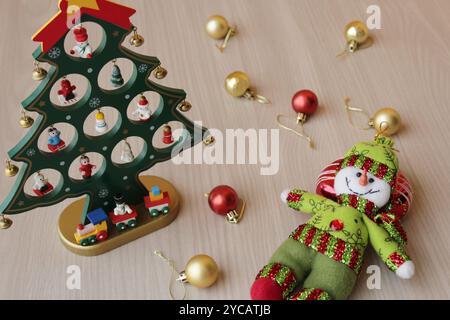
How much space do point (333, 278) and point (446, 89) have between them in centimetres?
43

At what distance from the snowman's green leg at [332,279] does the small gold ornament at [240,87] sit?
328 millimetres

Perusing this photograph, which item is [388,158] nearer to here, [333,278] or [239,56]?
[333,278]

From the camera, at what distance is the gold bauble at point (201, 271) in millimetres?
671

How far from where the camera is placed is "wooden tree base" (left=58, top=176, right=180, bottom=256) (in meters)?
0.71

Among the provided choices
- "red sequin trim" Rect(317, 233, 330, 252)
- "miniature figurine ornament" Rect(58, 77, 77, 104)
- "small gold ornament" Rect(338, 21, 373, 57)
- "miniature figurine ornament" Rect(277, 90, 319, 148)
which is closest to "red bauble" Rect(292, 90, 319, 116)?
"miniature figurine ornament" Rect(277, 90, 319, 148)

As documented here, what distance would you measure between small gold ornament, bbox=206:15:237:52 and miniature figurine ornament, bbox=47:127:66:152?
420 millimetres

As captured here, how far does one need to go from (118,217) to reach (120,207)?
1 centimetres

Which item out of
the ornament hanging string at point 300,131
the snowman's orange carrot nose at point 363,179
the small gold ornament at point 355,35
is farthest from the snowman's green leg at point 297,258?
the small gold ornament at point 355,35

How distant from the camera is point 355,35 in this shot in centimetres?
97

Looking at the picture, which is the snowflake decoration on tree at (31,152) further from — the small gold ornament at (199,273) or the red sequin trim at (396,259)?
the red sequin trim at (396,259)

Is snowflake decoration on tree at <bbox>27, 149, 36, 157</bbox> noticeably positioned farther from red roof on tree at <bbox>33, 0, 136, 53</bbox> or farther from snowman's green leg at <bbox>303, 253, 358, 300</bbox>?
snowman's green leg at <bbox>303, 253, 358, 300</bbox>

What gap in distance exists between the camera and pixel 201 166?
82cm

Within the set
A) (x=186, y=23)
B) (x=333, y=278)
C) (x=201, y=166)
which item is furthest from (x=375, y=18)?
(x=333, y=278)

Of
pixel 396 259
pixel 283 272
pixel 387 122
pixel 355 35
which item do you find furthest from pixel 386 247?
pixel 355 35
